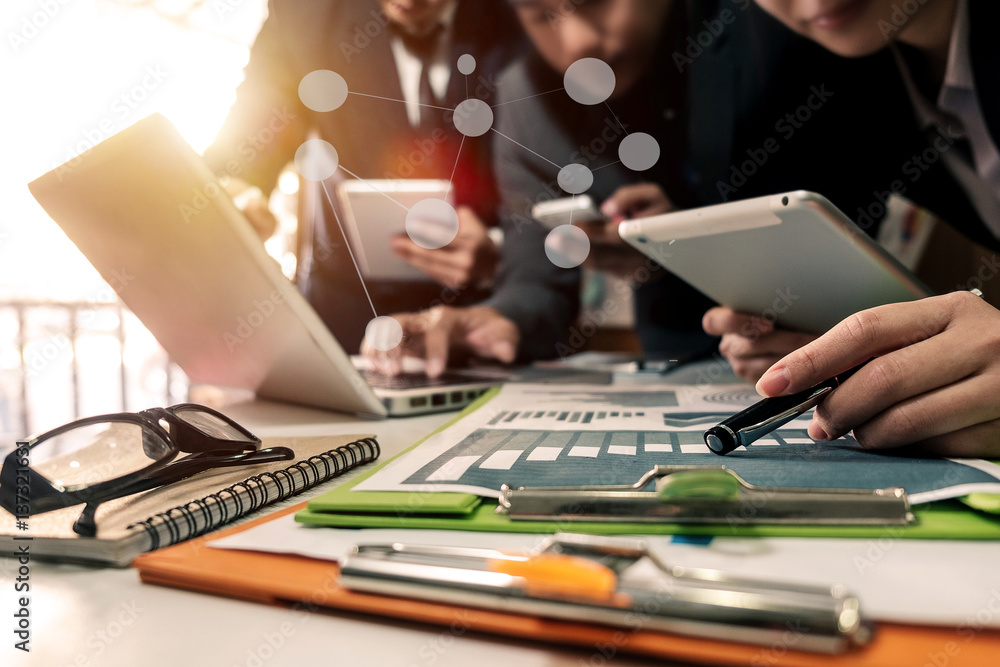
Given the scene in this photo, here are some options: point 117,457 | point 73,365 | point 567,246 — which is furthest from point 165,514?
point 73,365

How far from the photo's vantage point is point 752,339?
60 centimetres

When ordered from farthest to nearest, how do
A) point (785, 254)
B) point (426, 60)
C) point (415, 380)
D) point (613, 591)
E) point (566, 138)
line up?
1. point (566, 138)
2. point (426, 60)
3. point (415, 380)
4. point (785, 254)
5. point (613, 591)

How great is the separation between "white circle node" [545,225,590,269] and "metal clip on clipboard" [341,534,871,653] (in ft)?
2.69

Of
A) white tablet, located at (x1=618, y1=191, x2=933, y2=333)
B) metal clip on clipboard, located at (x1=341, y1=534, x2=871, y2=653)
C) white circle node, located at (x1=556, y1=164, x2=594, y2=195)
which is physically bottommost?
metal clip on clipboard, located at (x1=341, y1=534, x2=871, y2=653)

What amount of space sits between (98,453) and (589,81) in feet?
2.86

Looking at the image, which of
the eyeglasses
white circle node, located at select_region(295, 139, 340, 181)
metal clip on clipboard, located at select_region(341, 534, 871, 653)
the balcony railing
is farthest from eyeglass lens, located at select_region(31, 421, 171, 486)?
the balcony railing

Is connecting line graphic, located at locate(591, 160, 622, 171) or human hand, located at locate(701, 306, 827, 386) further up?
connecting line graphic, located at locate(591, 160, 622, 171)

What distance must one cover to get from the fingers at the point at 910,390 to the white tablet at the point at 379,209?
2.15ft

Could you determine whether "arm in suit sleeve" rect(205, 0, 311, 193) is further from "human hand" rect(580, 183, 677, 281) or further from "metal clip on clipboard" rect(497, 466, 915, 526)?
"metal clip on clipboard" rect(497, 466, 915, 526)

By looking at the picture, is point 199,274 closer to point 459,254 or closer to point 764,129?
point 459,254

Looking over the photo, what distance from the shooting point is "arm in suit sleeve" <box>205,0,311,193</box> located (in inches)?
44.4

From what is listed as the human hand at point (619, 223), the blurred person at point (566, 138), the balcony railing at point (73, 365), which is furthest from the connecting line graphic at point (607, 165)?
the balcony railing at point (73, 365)

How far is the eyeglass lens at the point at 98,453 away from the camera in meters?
0.32

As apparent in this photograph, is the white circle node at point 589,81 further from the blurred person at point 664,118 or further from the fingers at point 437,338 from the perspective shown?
the fingers at point 437,338
